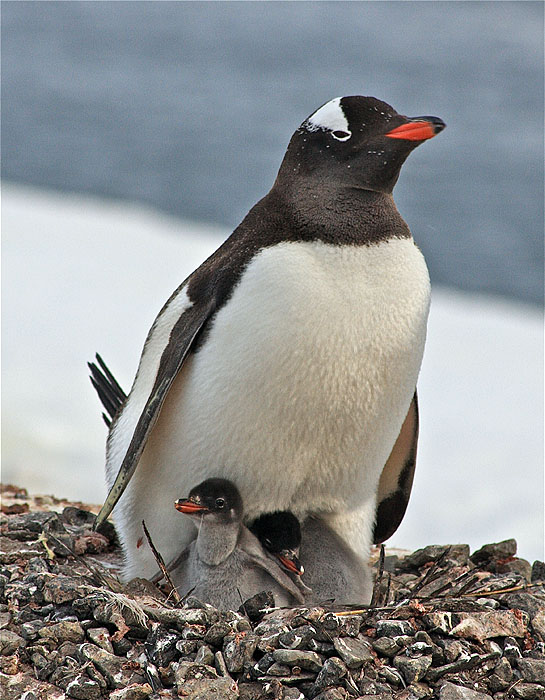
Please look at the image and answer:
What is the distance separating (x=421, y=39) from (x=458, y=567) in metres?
17.8

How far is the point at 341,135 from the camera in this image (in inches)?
81.9

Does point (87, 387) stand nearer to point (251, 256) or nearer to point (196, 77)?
point (251, 256)

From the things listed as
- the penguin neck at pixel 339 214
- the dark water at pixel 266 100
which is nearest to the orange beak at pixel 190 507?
the penguin neck at pixel 339 214

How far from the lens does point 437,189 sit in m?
13.8

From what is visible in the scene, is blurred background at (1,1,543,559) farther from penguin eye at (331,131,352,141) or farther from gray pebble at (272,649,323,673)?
gray pebble at (272,649,323,673)

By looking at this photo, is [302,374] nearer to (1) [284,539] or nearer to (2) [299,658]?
(1) [284,539]

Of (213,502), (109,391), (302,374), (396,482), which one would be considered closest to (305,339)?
(302,374)

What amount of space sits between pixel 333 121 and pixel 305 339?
1.59 ft

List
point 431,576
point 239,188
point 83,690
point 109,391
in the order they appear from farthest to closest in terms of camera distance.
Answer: point 239,188 < point 109,391 < point 431,576 < point 83,690

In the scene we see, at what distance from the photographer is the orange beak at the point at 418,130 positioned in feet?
6.60

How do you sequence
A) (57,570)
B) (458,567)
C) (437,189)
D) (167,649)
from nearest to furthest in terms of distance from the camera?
1. (167,649)
2. (57,570)
3. (458,567)
4. (437,189)

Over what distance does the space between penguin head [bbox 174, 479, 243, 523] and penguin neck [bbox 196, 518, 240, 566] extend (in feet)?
0.05

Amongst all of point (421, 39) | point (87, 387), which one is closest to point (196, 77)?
point (421, 39)

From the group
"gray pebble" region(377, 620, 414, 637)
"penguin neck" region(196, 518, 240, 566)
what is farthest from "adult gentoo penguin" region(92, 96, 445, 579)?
"gray pebble" region(377, 620, 414, 637)
